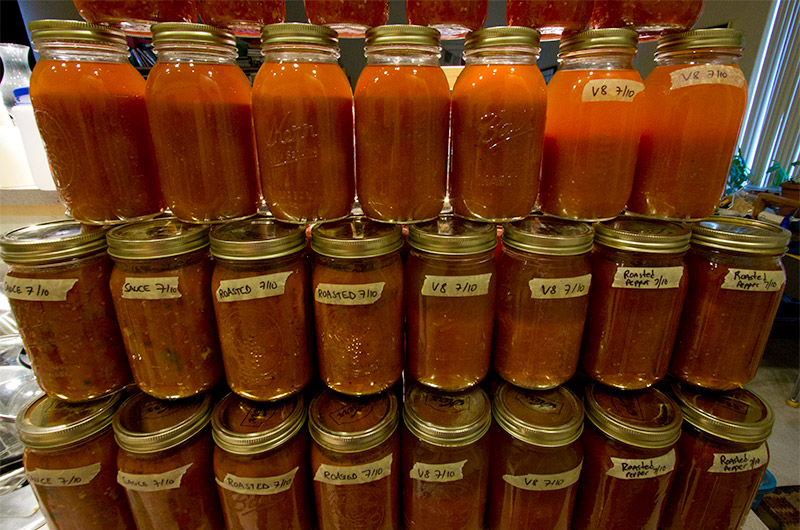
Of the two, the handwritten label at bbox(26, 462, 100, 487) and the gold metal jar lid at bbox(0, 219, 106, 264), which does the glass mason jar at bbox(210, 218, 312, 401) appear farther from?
the handwritten label at bbox(26, 462, 100, 487)

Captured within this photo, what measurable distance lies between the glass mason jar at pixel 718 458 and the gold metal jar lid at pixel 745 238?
377 mm

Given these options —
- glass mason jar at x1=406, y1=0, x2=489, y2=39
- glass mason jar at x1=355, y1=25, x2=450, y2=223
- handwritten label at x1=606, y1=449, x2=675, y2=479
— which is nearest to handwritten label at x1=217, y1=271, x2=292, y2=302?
glass mason jar at x1=355, y1=25, x2=450, y2=223

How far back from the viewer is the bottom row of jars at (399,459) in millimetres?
862

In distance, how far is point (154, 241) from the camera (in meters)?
0.77

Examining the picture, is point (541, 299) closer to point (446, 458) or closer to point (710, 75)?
point (446, 458)

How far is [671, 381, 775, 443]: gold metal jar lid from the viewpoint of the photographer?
0.89 meters

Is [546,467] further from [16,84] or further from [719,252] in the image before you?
[16,84]

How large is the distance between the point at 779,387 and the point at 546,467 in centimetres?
281

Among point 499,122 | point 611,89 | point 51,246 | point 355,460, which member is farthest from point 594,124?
point 51,246

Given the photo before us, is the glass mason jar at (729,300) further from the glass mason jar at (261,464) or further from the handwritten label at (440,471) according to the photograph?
the glass mason jar at (261,464)

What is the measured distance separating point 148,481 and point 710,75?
1.42 m

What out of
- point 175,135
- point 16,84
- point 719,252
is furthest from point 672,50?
point 16,84

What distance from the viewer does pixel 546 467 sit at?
91 centimetres

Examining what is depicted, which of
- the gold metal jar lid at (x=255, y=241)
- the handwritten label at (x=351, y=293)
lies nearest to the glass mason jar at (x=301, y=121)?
the gold metal jar lid at (x=255, y=241)
